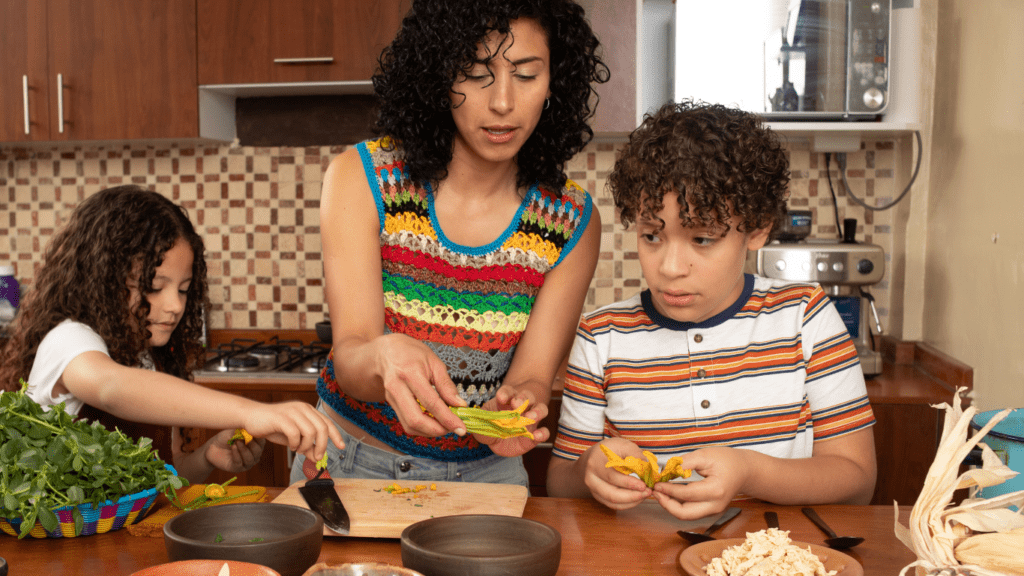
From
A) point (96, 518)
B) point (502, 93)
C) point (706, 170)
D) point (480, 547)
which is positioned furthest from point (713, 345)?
point (96, 518)

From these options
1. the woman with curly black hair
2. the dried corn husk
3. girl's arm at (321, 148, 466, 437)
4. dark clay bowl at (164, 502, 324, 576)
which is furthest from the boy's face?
dark clay bowl at (164, 502, 324, 576)

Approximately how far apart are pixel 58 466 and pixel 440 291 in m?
0.61

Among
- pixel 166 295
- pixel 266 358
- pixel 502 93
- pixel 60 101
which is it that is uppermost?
pixel 60 101

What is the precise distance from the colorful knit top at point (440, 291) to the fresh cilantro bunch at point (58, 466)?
0.43m

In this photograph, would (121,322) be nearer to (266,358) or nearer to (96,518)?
(96,518)

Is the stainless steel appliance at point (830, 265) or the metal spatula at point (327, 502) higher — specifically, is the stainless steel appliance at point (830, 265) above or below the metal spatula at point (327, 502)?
above

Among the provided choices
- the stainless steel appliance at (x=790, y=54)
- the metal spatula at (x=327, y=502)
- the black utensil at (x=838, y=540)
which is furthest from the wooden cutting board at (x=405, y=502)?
the stainless steel appliance at (x=790, y=54)

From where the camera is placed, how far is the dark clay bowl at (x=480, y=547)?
0.68 meters

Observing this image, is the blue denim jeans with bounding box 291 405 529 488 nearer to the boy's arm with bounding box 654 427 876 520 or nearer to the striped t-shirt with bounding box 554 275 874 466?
the striped t-shirt with bounding box 554 275 874 466

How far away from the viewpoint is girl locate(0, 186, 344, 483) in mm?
1242

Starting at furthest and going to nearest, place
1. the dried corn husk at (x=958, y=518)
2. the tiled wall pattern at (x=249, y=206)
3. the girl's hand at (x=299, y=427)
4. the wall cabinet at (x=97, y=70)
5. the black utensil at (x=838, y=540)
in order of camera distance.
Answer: the tiled wall pattern at (x=249, y=206) → the wall cabinet at (x=97, y=70) → the girl's hand at (x=299, y=427) → the black utensil at (x=838, y=540) → the dried corn husk at (x=958, y=518)

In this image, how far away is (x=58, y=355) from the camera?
1.34m

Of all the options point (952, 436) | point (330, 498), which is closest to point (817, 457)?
point (952, 436)

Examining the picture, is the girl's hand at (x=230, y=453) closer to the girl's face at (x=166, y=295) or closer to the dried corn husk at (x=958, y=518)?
the girl's face at (x=166, y=295)
